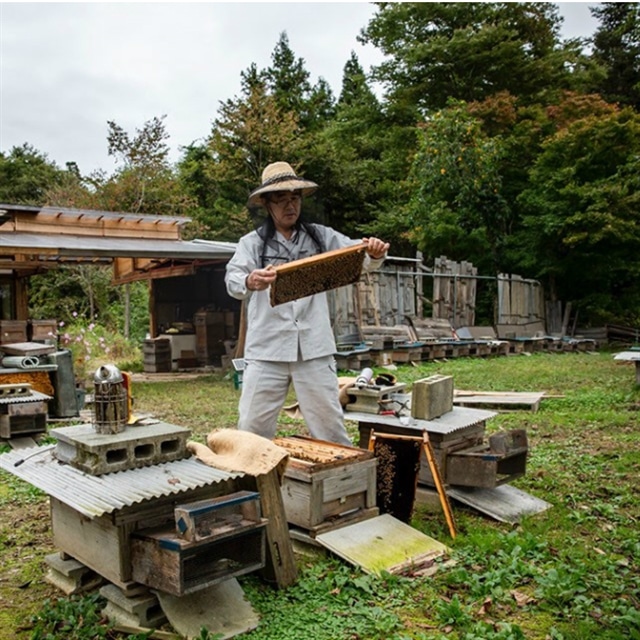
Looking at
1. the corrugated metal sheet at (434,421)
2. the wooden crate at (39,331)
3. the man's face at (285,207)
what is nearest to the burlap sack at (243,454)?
the corrugated metal sheet at (434,421)

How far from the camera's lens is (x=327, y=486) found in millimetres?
3289

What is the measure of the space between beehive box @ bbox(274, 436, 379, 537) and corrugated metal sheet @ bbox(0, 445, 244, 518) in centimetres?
57

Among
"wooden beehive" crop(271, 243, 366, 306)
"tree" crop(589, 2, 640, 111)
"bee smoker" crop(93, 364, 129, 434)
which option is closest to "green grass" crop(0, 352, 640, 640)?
"bee smoker" crop(93, 364, 129, 434)

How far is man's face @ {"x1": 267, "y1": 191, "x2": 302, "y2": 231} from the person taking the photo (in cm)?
368

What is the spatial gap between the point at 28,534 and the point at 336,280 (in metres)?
2.43

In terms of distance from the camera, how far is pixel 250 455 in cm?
296

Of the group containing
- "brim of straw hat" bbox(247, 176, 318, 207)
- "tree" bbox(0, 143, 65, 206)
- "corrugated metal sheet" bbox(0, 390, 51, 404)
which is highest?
"tree" bbox(0, 143, 65, 206)

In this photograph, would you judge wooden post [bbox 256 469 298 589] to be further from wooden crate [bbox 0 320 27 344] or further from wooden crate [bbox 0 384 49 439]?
wooden crate [bbox 0 320 27 344]

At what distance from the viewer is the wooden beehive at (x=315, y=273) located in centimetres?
328

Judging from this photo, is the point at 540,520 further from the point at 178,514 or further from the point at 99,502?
the point at 99,502

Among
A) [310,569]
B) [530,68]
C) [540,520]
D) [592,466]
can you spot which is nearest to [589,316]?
[530,68]

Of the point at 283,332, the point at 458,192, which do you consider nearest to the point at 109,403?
the point at 283,332

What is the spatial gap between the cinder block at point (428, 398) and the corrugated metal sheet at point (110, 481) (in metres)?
1.62

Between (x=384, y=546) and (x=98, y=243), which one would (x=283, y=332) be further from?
(x=98, y=243)
